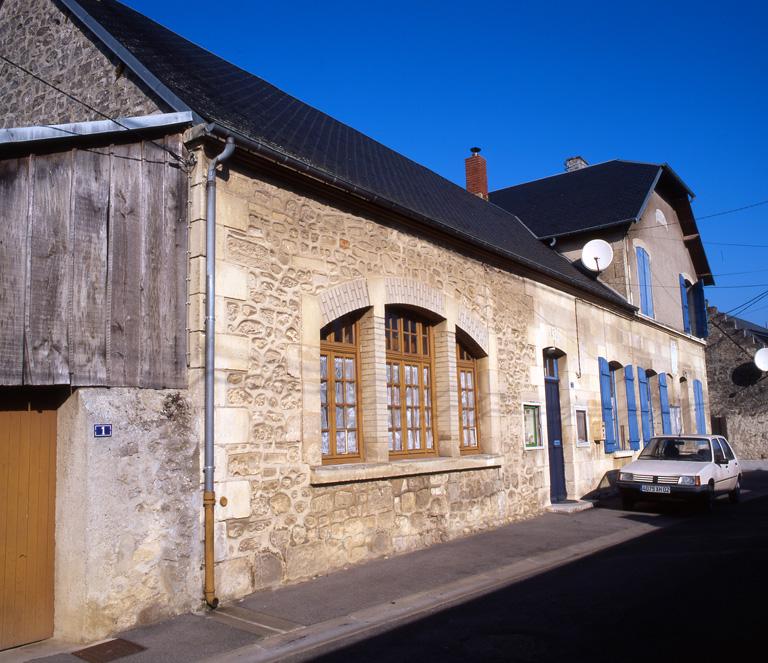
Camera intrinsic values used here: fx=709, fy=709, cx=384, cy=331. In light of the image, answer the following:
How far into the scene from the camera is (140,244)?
20.2ft

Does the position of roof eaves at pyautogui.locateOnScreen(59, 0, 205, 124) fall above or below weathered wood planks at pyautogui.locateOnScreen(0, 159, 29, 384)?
above

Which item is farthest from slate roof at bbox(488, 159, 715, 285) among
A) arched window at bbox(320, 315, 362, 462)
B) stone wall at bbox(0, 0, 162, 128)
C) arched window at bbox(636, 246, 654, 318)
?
stone wall at bbox(0, 0, 162, 128)

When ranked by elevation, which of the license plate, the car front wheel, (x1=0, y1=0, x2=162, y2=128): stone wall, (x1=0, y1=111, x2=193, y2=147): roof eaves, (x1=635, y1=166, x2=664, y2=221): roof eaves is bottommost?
the car front wheel

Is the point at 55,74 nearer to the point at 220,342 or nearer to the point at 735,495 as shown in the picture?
the point at 220,342

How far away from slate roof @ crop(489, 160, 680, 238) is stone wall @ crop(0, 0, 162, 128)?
1207 cm

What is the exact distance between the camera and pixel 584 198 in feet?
61.8

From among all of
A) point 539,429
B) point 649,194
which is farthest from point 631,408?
point 649,194

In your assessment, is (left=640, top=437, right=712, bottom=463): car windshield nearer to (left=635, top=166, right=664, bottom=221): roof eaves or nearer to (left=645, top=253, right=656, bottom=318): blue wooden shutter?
(left=645, top=253, right=656, bottom=318): blue wooden shutter

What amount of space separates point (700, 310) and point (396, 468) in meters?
16.9

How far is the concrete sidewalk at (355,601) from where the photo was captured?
200 inches

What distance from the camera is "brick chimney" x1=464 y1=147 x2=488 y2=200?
18938 mm

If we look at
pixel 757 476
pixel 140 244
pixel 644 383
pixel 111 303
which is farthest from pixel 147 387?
pixel 757 476

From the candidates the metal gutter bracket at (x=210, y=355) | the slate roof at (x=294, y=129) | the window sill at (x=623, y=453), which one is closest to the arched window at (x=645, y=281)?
the slate roof at (x=294, y=129)

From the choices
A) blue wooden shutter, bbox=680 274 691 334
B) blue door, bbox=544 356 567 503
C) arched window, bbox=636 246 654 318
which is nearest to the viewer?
blue door, bbox=544 356 567 503
